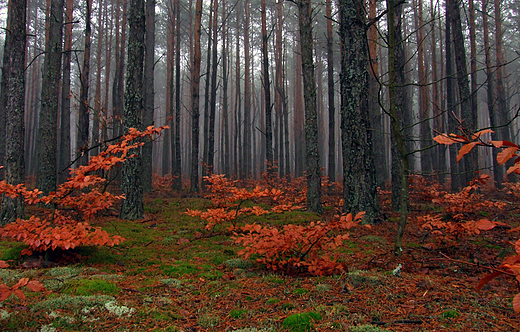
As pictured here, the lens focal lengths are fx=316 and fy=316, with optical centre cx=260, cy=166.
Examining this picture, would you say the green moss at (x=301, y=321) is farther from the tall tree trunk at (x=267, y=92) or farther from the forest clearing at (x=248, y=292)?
the tall tree trunk at (x=267, y=92)

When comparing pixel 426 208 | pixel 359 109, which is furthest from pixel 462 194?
pixel 426 208

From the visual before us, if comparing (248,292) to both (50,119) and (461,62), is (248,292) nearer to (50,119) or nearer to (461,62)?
(50,119)

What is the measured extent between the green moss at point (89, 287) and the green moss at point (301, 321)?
1.77 metres

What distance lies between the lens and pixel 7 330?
2.27 metres

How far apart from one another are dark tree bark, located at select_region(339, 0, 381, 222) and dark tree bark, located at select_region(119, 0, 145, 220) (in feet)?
16.9

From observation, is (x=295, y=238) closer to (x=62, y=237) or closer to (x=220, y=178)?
(x=62, y=237)

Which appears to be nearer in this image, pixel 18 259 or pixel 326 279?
pixel 326 279

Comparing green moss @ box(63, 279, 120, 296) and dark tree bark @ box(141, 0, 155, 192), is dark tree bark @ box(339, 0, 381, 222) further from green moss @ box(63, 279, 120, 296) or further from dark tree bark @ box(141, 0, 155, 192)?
dark tree bark @ box(141, 0, 155, 192)

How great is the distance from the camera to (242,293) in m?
3.27

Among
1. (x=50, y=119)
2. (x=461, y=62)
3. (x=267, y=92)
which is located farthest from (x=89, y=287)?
(x=267, y=92)

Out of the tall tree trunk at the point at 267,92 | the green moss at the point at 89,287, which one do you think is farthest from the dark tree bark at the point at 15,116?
the tall tree trunk at the point at 267,92

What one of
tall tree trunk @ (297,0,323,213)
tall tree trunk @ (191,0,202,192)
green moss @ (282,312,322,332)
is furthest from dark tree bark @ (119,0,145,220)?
green moss @ (282,312,322,332)

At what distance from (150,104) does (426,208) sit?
1181cm

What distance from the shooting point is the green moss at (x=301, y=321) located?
241cm
